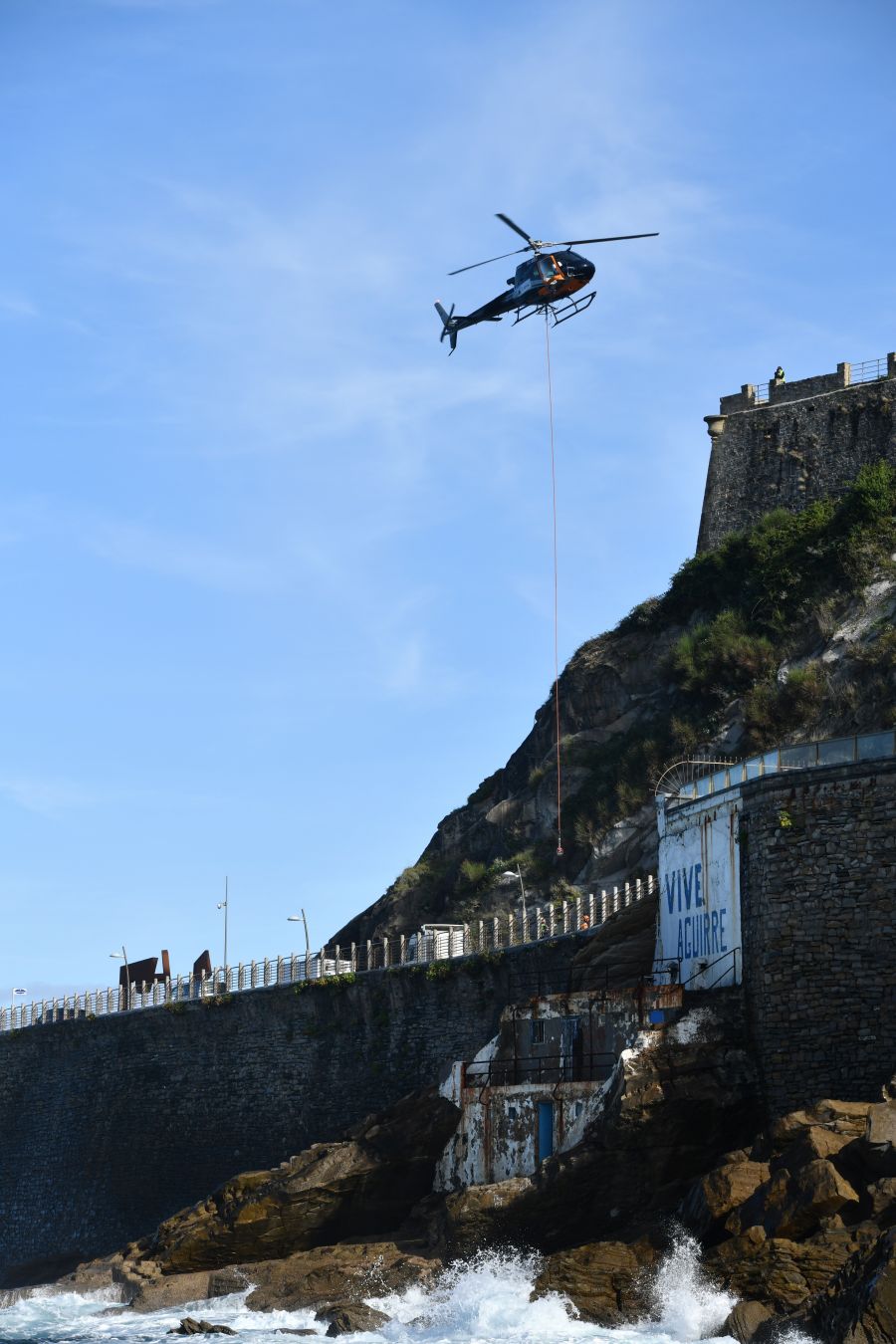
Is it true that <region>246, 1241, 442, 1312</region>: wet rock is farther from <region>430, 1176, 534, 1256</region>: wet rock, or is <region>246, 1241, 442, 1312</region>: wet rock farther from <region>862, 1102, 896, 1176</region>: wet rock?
<region>862, 1102, 896, 1176</region>: wet rock

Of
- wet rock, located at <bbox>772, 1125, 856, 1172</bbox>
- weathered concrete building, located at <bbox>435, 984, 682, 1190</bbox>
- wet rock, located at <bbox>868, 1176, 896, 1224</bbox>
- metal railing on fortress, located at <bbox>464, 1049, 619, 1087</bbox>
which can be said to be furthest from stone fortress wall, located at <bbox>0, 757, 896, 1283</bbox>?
wet rock, located at <bbox>868, 1176, 896, 1224</bbox>

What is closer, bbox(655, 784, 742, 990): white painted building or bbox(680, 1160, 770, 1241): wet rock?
bbox(680, 1160, 770, 1241): wet rock

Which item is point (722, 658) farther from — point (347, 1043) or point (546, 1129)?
point (546, 1129)

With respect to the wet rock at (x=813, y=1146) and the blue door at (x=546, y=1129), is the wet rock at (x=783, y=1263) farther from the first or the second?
the blue door at (x=546, y=1129)

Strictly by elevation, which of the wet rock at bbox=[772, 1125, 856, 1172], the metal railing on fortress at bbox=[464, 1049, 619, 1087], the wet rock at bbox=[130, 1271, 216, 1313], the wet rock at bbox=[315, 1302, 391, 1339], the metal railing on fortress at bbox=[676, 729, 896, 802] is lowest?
the wet rock at bbox=[130, 1271, 216, 1313]

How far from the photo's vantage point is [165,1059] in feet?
190

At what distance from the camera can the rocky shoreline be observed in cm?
2747

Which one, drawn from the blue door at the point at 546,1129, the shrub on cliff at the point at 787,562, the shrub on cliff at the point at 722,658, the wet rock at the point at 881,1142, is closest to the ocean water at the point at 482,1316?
the blue door at the point at 546,1129

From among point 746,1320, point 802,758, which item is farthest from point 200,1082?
point 746,1320

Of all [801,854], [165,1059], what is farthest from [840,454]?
[801,854]

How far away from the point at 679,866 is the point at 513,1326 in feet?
36.2

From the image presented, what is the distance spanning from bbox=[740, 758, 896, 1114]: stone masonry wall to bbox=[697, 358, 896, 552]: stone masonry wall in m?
33.1

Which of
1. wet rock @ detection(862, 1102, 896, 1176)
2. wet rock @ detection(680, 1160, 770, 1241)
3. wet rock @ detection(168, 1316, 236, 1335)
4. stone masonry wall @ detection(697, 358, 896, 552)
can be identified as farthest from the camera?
stone masonry wall @ detection(697, 358, 896, 552)

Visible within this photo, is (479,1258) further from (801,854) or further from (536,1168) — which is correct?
(801,854)
